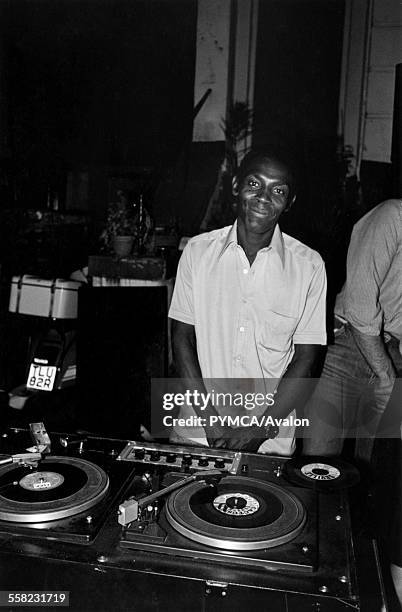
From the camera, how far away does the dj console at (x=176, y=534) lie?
1003 millimetres

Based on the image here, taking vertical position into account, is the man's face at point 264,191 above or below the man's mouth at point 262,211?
above

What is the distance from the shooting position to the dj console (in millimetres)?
1003

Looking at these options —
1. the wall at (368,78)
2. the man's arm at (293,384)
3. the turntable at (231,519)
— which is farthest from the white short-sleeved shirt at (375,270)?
the wall at (368,78)

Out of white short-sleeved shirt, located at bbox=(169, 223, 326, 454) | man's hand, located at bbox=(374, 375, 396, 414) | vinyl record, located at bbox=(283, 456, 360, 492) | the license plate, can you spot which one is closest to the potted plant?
the license plate

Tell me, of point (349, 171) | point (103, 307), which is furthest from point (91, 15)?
point (103, 307)

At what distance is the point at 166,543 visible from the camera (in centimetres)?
107

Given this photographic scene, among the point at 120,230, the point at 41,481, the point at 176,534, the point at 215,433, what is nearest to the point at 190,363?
the point at 215,433

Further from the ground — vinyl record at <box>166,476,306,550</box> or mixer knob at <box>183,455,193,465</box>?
mixer knob at <box>183,455,193,465</box>

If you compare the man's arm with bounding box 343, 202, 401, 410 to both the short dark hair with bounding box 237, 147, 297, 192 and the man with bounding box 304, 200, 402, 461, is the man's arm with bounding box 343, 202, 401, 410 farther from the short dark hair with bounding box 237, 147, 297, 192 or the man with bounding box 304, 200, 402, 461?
the short dark hair with bounding box 237, 147, 297, 192

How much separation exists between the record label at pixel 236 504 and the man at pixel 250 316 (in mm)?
846

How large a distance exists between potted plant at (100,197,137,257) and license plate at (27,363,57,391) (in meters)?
0.91

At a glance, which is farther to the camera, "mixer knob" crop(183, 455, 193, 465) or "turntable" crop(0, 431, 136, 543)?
"mixer knob" crop(183, 455, 193, 465)

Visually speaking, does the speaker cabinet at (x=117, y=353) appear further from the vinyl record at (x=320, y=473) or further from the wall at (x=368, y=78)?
the wall at (x=368, y=78)

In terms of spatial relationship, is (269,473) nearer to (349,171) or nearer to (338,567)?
(338,567)
